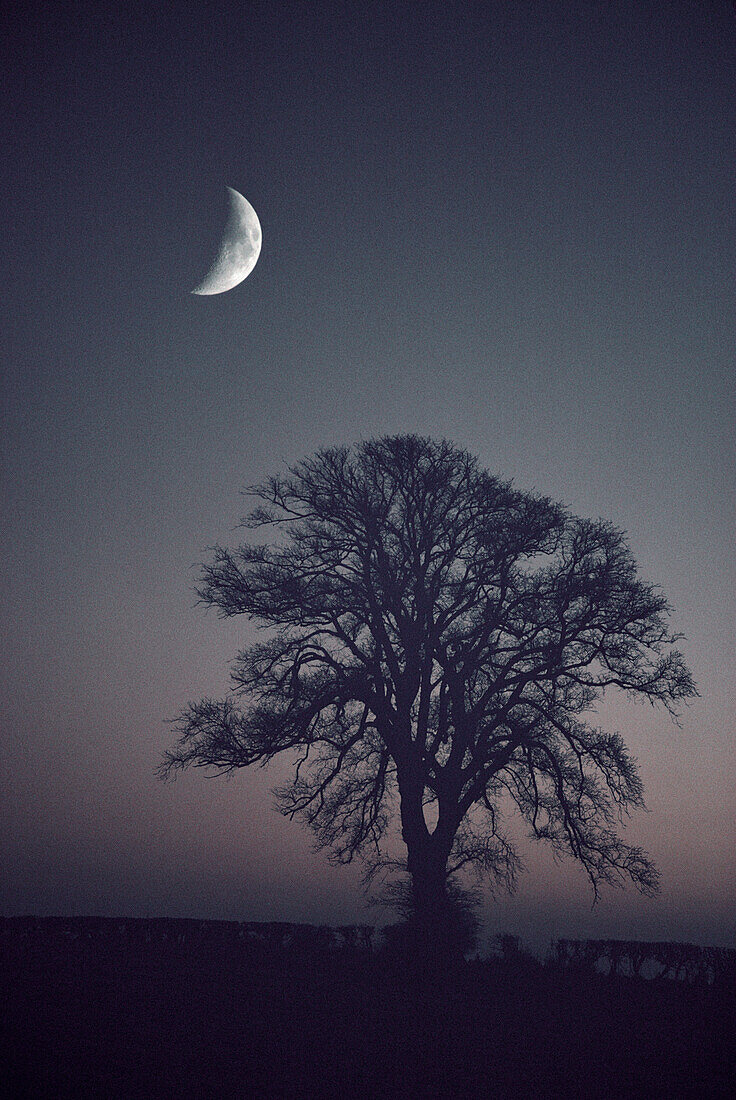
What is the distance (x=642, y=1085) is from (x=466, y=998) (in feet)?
11.8

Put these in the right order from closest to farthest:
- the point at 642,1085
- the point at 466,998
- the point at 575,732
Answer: the point at 642,1085 → the point at 466,998 → the point at 575,732

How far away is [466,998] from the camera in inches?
539

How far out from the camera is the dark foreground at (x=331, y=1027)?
10.4 meters

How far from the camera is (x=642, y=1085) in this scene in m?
10.8

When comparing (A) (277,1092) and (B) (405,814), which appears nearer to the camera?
(A) (277,1092)

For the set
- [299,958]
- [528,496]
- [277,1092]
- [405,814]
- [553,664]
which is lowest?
[277,1092]

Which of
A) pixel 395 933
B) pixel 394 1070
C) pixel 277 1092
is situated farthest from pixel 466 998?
pixel 277 1092

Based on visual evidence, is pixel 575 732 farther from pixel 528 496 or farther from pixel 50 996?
pixel 50 996

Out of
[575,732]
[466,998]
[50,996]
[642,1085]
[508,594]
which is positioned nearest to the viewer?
[642,1085]

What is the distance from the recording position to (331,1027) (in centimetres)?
1232

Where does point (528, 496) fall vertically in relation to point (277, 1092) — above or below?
above

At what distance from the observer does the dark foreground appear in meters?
10.4

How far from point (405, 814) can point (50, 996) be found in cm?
742

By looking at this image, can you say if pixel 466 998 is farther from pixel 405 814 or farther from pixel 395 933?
pixel 405 814
